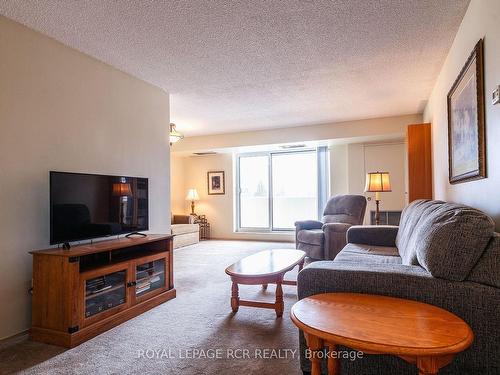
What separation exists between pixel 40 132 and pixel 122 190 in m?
0.79

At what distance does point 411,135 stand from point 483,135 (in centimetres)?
236

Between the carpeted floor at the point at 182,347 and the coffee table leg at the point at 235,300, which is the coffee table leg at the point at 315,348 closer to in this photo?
the carpeted floor at the point at 182,347

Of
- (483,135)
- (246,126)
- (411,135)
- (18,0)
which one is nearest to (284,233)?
(246,126)

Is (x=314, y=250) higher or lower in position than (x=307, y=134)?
lower

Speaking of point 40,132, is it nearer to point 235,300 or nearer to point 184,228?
point 235,300

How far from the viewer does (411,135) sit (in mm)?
4152

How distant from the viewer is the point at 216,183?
24.7ft

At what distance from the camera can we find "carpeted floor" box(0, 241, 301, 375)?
1.85 meters

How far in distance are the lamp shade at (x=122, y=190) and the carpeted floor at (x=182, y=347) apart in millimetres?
1083

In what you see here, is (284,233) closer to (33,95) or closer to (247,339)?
(247,339)

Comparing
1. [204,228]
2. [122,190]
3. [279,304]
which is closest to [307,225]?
[279,304]

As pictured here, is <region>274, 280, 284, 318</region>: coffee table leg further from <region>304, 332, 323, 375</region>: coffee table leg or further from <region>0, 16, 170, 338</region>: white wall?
<region>0, 16, 170, 338</region>: white wall

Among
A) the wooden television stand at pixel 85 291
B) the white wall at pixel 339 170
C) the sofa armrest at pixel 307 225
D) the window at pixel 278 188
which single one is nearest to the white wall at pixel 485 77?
the sofa armrest at pixel 307 225

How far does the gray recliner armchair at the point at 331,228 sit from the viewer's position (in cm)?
448
